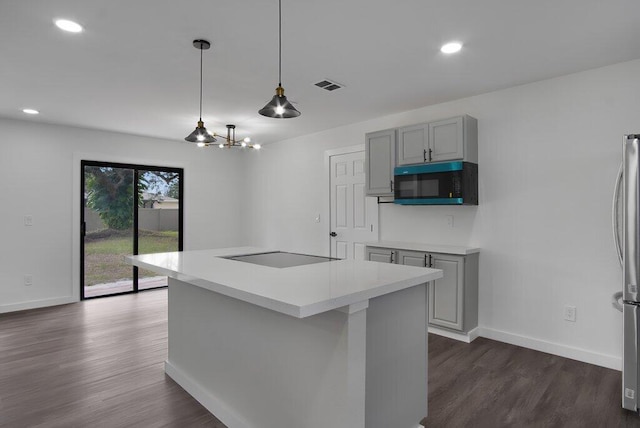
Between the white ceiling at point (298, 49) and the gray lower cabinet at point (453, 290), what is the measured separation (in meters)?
1.65

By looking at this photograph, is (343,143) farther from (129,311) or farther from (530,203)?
(129,311)

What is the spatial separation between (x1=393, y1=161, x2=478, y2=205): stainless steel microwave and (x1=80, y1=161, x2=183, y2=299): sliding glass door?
3903mm

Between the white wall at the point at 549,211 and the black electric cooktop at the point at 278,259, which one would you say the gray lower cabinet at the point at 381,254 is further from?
the black electric cooktop at the point at 278,259

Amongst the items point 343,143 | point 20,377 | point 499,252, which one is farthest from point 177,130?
point 499,252

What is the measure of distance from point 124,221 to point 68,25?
3.70 meters

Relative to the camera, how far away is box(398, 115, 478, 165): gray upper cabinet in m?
3.42

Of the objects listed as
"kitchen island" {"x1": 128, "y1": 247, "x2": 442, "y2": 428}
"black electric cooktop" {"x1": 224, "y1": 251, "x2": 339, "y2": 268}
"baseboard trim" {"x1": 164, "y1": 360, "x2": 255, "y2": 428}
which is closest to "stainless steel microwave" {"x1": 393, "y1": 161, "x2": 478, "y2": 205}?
"black electric cooktop" {"x1": 224, "y1": 251, "x2": 339, "y2": 268}

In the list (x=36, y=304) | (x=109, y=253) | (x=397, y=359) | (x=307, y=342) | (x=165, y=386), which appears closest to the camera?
(x=307, y=342)

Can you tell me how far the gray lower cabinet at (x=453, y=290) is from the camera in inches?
133

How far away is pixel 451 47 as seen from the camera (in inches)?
102

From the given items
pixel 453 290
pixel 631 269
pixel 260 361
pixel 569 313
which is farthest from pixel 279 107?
pixel 569 313

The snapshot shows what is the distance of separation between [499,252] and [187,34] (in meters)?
3.25

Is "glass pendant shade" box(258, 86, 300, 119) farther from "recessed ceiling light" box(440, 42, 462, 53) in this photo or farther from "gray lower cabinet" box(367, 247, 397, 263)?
"gray lower cabinet" box(367, 247, 397, 263)

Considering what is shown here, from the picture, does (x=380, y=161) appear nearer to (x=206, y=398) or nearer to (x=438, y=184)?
(x=438, y=184)
